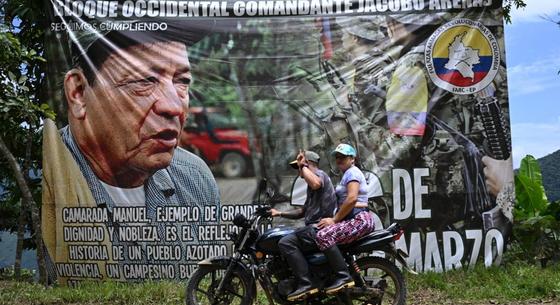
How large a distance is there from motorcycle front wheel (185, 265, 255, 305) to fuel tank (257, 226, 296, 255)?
29 centimetres

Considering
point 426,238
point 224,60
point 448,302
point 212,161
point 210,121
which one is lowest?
point 448,302

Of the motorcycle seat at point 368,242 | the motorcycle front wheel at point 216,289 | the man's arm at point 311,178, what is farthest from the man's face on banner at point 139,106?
the motorcycle seat at point 368,242

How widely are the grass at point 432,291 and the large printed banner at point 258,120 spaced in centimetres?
37

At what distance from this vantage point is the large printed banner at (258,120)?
8.05 meters

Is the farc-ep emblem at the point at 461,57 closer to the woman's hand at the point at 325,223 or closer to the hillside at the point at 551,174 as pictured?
the woman's hand at the point at 325,223

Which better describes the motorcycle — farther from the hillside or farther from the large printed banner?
the hillside

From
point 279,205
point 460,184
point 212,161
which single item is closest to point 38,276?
point 212,161

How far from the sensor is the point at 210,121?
809cm

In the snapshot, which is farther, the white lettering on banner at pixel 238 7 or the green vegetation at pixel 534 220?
the green vegetation at pixel 534 220

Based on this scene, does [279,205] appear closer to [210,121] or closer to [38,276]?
[210,121]

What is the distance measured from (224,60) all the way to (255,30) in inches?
21.5

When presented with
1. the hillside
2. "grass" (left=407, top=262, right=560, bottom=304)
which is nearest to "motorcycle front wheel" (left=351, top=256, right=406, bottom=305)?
"grass" (left=407, top=262, right=560, bottom=304)

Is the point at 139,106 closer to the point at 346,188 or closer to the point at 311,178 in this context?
the point at 311,178

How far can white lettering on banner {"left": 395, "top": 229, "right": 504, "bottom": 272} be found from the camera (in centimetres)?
807
